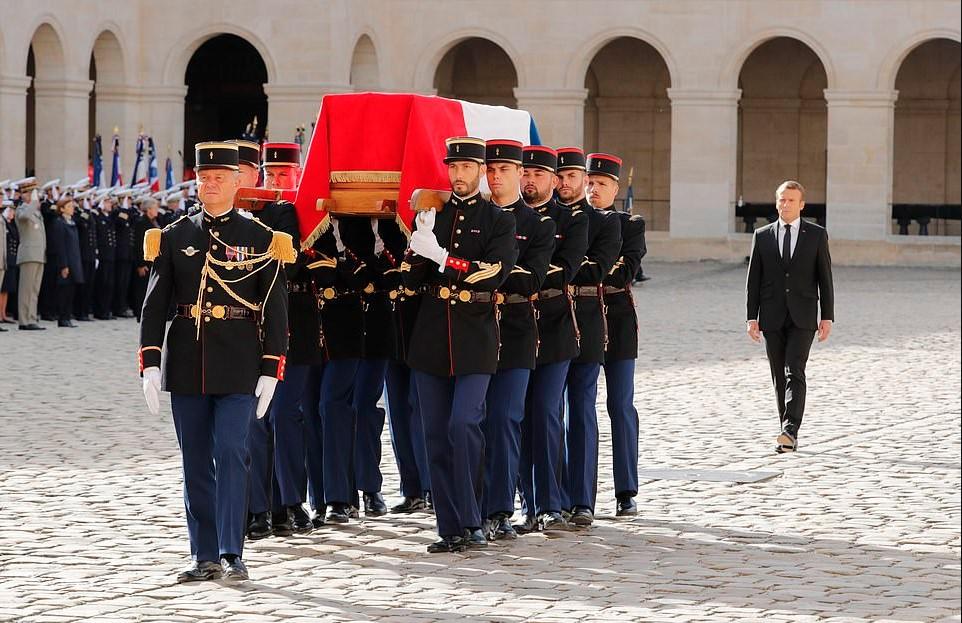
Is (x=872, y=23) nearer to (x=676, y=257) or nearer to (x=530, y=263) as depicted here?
(x=676, y=257)

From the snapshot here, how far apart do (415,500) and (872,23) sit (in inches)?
1042

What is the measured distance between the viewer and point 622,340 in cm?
983

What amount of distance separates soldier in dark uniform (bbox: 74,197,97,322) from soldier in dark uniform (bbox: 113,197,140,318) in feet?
1.46

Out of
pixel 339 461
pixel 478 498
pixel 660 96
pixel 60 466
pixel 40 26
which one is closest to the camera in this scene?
pixel 478 498

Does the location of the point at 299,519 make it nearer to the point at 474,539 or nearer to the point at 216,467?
the point at 474,539

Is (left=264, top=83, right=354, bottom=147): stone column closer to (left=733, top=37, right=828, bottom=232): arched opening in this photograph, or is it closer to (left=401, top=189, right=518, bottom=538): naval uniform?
(left=733, top=37, right=828, bottom=232): arched opening

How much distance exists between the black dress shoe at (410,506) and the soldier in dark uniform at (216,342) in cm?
187

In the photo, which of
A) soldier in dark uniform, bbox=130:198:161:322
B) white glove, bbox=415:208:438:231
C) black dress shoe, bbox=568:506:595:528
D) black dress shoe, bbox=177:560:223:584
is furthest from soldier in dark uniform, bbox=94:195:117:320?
black dress shoe, bbox=177:560:223:584

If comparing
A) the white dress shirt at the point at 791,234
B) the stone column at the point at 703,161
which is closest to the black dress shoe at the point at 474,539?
the white dress shirt at the point at 791,234

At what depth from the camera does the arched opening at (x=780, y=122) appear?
3994cm

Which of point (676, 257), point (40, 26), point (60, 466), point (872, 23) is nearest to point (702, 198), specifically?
point (676, 257)

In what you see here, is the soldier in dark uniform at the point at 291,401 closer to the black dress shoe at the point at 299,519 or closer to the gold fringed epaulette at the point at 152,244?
the black dress shoe at the point at 299,519

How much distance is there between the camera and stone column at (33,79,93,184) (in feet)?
102

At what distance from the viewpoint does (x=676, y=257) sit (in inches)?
1400
